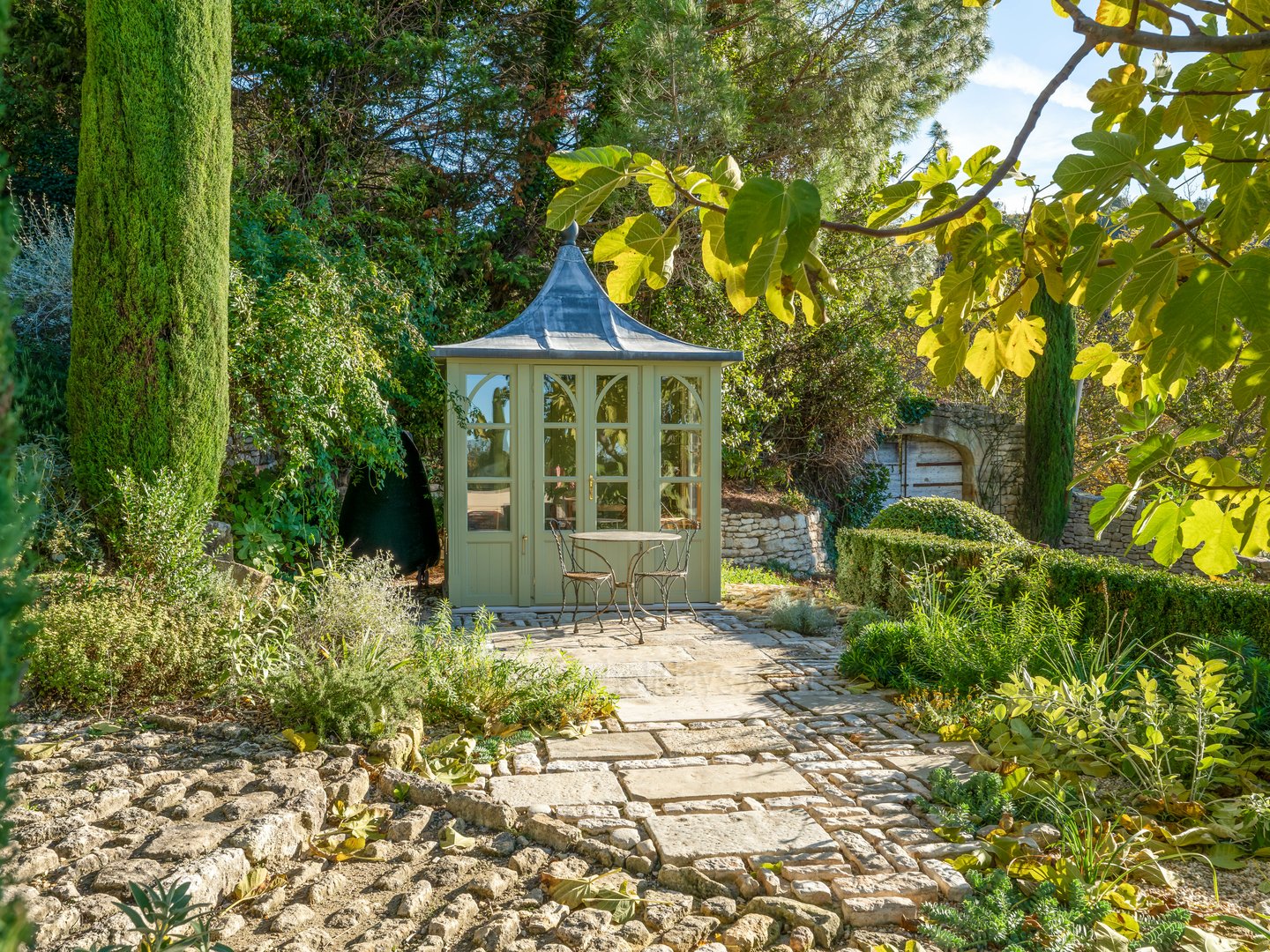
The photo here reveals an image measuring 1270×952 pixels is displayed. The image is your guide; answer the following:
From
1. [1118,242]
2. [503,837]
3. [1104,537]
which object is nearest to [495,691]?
[503,837]

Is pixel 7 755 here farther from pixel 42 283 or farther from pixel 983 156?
pixel 42 283

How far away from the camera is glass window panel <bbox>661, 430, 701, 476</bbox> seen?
8.72 metres

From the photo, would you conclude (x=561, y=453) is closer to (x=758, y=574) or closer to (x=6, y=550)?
(x=758, y=574)

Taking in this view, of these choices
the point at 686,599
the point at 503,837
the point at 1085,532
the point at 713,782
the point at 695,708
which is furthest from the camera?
the point at 1085,532

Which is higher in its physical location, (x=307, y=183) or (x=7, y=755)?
(x=307, y=183)

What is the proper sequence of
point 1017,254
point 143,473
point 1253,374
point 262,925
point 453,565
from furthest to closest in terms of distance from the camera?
point 453,565 → point 143,473 → point 262,925 → point 1017,254 → point 1253,374

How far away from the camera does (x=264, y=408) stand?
7.21m

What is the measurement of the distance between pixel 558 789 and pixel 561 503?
195 inches

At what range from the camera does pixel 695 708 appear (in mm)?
5059

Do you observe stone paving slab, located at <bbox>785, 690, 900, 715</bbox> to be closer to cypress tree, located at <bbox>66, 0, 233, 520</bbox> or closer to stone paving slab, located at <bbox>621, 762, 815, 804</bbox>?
stone paving slab, located at <bbox>621, 762, 815, 804</bbox>

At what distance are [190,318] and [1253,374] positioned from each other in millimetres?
6215

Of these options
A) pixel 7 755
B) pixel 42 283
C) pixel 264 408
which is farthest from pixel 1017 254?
pixel 42 283

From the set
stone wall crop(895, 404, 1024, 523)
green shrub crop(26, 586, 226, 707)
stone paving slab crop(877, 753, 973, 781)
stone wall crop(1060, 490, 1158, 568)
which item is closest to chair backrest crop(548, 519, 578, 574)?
green shrub crop(26, 586, 226, 707)

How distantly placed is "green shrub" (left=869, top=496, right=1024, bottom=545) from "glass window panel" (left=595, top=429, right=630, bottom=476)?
9.27ft
